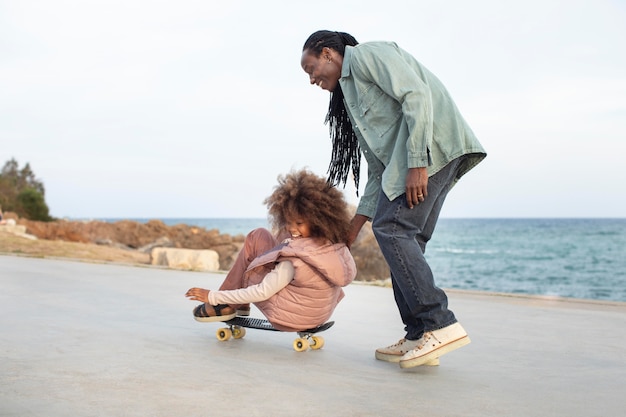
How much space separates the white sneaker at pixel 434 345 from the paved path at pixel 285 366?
72mm

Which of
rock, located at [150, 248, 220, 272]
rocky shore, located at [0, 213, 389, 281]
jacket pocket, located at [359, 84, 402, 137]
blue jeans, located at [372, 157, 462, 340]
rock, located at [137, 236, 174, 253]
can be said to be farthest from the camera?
rock, located at [137, 236, 174, 253]

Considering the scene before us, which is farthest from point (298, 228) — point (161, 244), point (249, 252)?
point (161, 244)

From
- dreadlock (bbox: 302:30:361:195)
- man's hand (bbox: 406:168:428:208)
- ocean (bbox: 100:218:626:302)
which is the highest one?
dreadlock (bbox: 302:30:361:195)

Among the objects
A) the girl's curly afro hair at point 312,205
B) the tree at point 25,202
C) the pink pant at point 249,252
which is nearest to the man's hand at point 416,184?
the girl's curly afro hair at point 312,205

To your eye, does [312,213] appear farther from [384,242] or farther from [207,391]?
[207,391]

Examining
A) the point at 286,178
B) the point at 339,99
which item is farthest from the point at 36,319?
the point at 339,99

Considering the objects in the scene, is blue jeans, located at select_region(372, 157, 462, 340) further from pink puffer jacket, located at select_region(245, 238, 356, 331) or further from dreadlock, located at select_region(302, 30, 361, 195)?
dreadlock, located at select_region(302, 30, 361, 195)

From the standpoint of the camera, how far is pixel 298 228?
3855mm

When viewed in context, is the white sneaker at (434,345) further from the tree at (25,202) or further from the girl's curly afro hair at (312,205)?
the tree at (25,202)

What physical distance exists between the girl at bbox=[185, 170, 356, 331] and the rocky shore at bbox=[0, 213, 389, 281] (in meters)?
7.40

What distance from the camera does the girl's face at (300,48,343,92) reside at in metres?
3.68

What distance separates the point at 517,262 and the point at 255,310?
126 ft

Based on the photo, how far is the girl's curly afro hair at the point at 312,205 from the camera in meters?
3.78

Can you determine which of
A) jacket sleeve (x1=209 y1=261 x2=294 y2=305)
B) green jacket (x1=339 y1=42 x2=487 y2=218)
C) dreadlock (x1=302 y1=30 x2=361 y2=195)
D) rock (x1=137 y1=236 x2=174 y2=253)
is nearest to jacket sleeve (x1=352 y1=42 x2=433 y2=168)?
green jacket (x1=339 y1=42 x2=487 y2=218)
